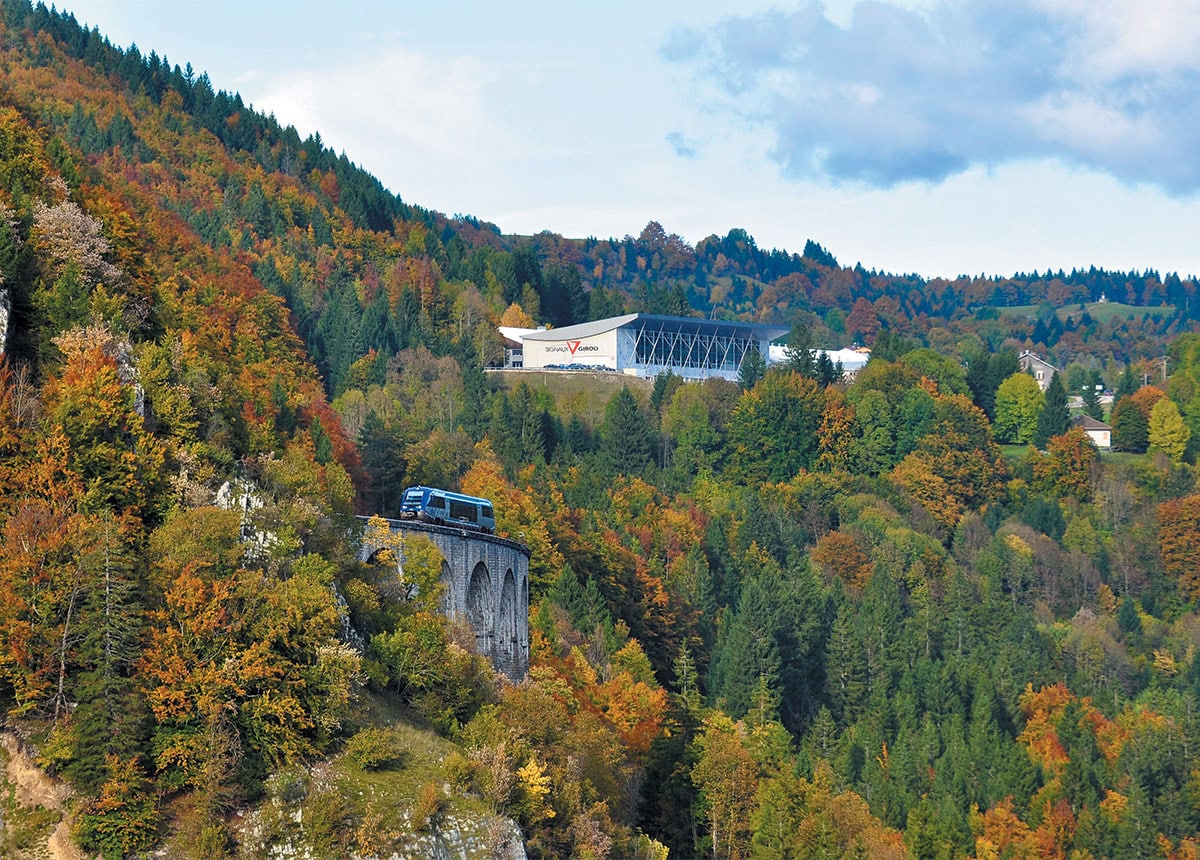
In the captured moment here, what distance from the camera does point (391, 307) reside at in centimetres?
18450

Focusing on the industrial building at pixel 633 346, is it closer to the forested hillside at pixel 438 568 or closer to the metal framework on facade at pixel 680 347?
the metal framework on facade at pixel 680 347

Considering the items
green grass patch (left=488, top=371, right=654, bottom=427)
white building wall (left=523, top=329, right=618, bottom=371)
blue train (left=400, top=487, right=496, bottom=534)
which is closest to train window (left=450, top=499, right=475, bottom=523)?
blue train (left=400, top=487, right=496, bottom=534)

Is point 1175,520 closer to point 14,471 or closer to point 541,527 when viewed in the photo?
point 541,527

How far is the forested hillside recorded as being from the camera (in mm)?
59812

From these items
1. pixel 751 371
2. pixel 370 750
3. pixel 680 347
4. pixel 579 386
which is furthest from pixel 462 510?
pixel 680 347

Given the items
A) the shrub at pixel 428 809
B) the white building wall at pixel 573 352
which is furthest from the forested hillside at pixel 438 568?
the white building wall at pixel 573 352

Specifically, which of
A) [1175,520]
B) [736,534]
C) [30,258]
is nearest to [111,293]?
[30,258]

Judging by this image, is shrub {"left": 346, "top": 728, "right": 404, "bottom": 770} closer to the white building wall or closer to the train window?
the train window

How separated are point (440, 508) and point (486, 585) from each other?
4.25m

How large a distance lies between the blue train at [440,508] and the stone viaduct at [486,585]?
765 millimetres

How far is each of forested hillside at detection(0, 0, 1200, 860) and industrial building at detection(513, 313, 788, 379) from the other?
15.5 feet

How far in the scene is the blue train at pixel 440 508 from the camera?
3354 inches

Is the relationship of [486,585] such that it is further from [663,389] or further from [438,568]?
[663,389]

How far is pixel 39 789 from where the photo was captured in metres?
56.3
